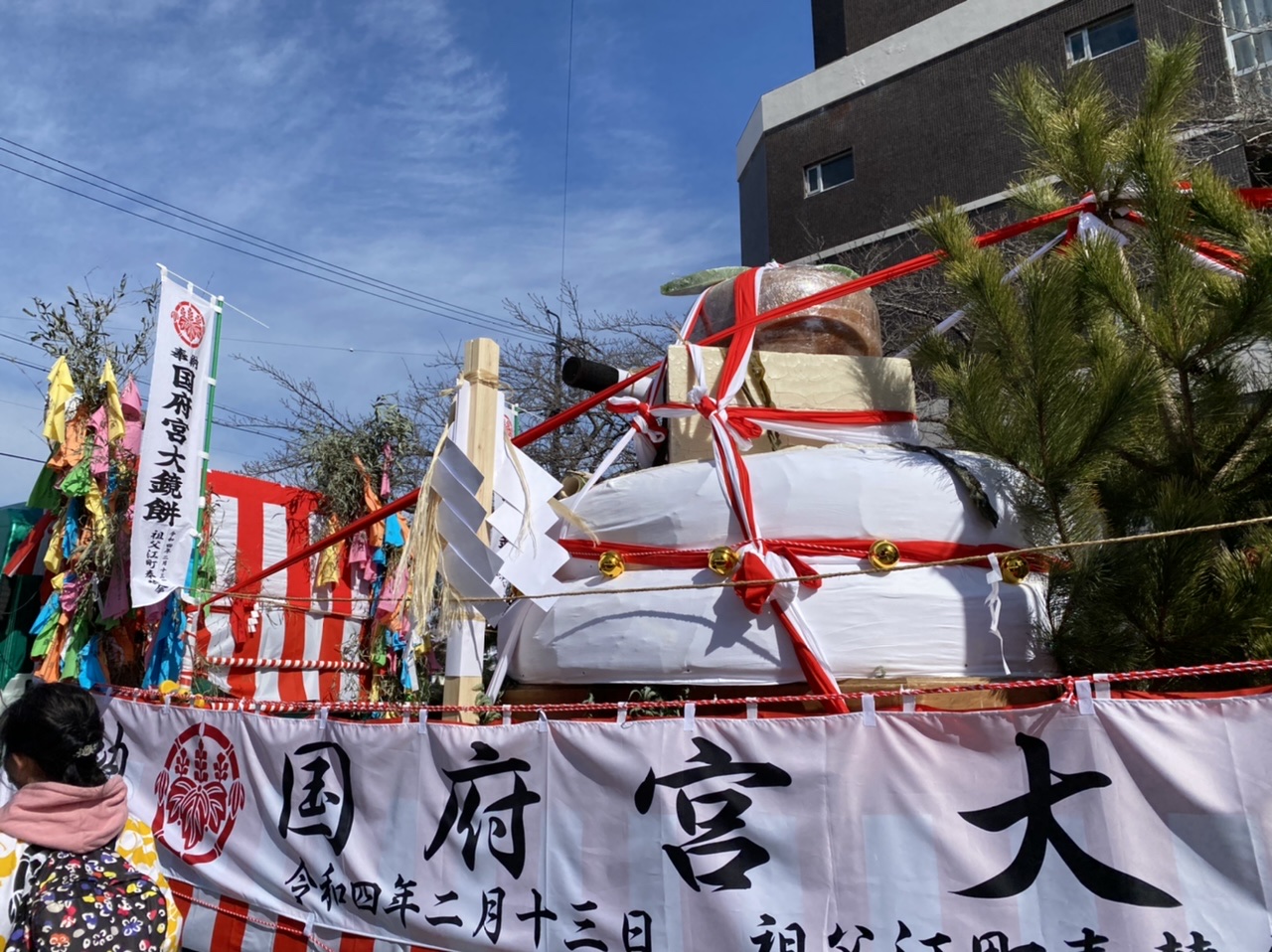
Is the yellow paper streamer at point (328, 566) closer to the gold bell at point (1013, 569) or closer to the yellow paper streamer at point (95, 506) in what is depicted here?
the yellow paper streamer at point (95, 506)

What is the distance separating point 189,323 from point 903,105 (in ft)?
44.5

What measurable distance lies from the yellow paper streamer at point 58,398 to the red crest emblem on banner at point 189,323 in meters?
1.12

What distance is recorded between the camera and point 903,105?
16.3 m

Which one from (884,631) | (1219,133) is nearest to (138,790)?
(884,631)

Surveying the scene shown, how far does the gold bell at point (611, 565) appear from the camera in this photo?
3.96 meters

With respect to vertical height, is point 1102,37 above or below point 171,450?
above

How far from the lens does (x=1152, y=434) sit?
353cm

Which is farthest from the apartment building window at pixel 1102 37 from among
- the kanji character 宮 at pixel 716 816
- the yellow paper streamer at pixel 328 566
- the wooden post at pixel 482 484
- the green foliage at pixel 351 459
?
the kanji character 宮 at pixel 716 816

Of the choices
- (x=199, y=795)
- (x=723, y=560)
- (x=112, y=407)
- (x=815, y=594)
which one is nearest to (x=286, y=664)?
(x=112, y=407)

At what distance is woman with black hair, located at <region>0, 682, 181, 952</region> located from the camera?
2.10 metres

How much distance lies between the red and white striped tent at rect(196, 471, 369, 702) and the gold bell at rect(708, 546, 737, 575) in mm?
5410

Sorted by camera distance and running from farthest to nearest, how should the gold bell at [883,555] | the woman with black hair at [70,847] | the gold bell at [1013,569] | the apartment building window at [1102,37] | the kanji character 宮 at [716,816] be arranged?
the apartment building window at [1102,37]
the gold bell at [1013,569]
the gold bell at [883,555]
the kanji character 宮 at [716,816]
the woman with black hair at [70,847]

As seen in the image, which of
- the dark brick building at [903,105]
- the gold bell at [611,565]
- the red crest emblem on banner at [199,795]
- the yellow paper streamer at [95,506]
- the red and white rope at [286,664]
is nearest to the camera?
the gold bell at [611,565]

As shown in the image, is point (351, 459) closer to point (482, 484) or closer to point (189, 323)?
point (189, 323)
